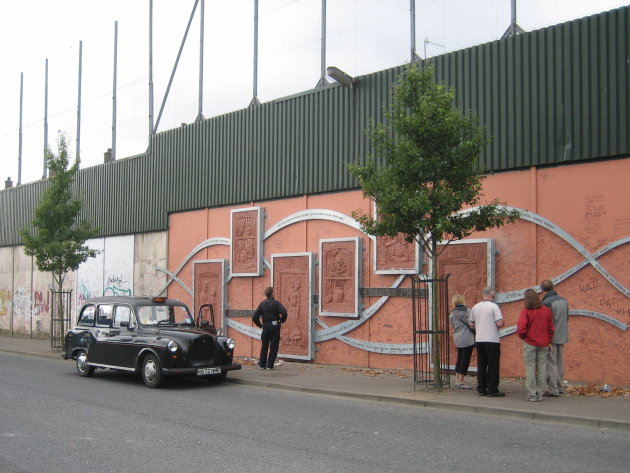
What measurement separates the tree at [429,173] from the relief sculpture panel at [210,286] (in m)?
8.62

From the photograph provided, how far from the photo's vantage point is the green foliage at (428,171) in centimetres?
1142

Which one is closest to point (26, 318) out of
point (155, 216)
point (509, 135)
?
point (155, 216)

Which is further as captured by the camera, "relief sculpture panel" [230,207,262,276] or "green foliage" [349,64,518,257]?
"relief sculpture panel" [230,207,262,276]

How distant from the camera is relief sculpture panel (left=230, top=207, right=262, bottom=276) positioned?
18484 millimetres

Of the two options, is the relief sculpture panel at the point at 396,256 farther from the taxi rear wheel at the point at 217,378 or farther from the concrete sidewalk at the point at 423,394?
the taxi rear wheel at the point at 217,378

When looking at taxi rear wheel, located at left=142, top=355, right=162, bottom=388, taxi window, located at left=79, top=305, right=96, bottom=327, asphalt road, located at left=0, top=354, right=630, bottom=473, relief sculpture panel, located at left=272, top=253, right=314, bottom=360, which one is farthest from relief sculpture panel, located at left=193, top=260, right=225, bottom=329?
asphalt road, located at left=0, top=354, right=630, bottom=473

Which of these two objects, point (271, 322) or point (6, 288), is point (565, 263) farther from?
point (6, 288)

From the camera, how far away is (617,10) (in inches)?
469

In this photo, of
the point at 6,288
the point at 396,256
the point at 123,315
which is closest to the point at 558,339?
the point at 396,256

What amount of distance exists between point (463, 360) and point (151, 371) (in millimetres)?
5952

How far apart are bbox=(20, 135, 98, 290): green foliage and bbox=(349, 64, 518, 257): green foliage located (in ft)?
41.0

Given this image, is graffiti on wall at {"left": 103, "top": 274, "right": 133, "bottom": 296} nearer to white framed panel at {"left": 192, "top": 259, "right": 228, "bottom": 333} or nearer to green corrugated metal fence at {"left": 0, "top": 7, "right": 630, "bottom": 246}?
green corrugated metal fence at {"left": 0, "top": 7, "right": 630, "bottom": 246}

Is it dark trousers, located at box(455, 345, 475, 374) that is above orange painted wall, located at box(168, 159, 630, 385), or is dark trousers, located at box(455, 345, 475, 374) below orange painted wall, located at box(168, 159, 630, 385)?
below

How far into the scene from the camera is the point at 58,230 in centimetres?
2138
